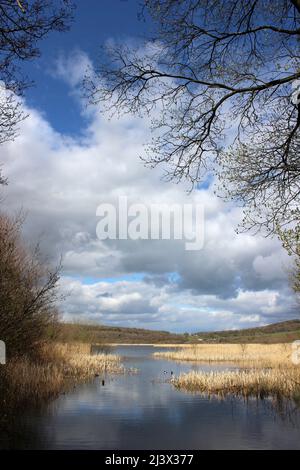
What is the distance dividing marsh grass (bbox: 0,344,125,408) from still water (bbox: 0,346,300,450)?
69 centimetres

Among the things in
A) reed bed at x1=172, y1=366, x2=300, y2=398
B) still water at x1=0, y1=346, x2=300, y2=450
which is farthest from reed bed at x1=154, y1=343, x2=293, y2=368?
still water at x1=0, y1=346, x2=300, y2=450

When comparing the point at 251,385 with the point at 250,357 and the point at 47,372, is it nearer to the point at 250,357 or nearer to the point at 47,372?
the point at 47,372

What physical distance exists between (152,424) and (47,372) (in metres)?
7.44

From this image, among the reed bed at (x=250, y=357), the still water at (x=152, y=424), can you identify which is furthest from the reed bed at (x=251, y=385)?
the reed bed at (x=250, y=357)

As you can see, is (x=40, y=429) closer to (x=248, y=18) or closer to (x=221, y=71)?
(x=221, y=71)

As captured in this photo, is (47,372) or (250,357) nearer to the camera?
(47,372)

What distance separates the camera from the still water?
11891 millimetres

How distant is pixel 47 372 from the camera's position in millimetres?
20484

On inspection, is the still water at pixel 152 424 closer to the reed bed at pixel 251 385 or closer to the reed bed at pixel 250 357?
the reed bed at pixel 251 385

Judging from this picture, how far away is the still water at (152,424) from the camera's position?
1189cm

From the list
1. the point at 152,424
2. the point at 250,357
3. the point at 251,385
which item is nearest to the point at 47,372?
the point at 152,424

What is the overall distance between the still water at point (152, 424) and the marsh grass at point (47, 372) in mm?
688

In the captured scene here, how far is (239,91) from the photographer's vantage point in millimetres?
8734
